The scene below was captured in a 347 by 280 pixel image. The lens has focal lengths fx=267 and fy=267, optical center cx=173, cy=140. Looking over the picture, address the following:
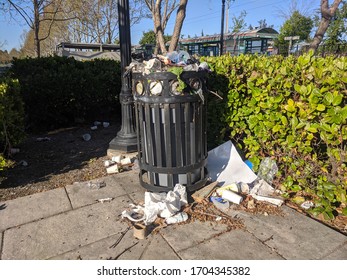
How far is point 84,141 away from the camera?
5020mm

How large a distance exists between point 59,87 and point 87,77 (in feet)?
2.13

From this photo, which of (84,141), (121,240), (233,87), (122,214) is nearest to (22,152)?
(84,141)

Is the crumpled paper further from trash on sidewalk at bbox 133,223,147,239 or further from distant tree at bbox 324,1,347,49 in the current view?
distant tree at bbox 324,1,347,49

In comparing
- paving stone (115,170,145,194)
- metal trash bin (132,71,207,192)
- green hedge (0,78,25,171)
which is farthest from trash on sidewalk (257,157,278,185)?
green hedge (0,78,25,171)

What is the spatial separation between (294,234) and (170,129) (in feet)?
4.64

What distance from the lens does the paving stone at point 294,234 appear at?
204cm

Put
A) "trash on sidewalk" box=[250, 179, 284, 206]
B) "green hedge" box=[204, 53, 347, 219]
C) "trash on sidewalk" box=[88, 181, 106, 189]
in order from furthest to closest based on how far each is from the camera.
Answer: "trash on sidewalk" box=[88, 181, 106, 189] < "trash on sidewalk" box=[250, 179, 284, 206] < "green hedge" box=[204, 53, 347, 219]

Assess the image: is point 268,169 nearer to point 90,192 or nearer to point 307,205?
point 307,205

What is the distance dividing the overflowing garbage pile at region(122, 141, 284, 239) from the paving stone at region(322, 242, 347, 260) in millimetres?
588

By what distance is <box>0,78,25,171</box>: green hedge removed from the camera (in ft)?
12.1

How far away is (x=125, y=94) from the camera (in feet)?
13.1

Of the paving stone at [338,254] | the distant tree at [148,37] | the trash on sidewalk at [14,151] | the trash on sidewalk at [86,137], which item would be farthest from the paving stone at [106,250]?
the distant tree at [148,37]
